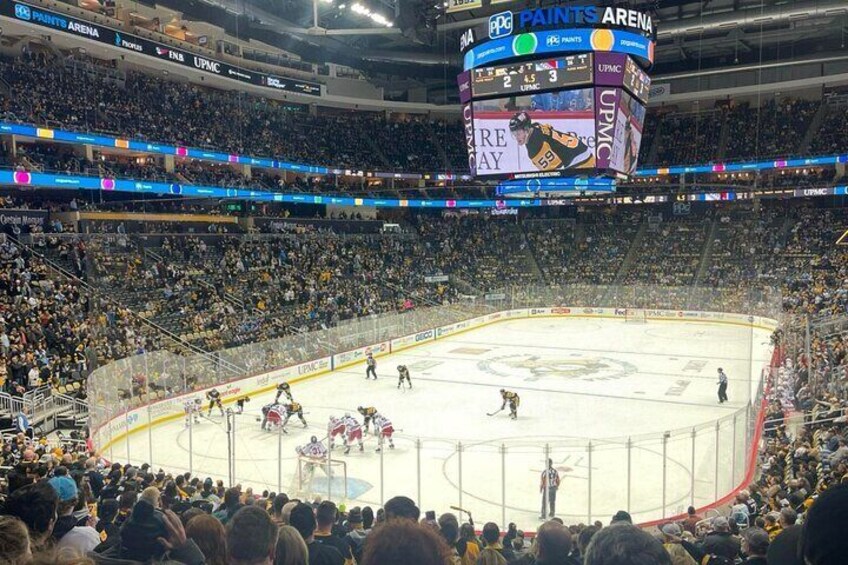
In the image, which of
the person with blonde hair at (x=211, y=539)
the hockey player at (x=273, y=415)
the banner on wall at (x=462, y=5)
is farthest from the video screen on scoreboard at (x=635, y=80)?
the person with blonde hair at (x=211, y=539)

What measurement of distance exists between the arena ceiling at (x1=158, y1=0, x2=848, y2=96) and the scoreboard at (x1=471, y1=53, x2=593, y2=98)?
20.4 ft

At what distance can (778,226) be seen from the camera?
144 feet

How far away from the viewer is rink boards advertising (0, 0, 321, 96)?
1045 inches

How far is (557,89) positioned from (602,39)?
6.42ft

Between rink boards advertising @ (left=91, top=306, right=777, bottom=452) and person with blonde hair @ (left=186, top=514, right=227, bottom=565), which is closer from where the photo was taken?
person with blonde hair @ (left=186, top=514, right=227, bottom=565)

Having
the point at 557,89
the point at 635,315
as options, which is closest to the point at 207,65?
the point at 557,89

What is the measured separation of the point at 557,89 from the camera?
70.3 feet

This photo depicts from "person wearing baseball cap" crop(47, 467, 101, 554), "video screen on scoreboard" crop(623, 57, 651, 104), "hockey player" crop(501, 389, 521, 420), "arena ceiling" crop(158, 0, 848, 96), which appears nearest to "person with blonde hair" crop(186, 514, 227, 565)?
"person wearing baseball cap" crop(47, 467, 101, 554)

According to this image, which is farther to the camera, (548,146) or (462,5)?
(462,5)

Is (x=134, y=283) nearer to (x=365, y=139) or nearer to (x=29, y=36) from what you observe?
(x=29, y=36)

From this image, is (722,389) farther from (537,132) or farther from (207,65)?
(207,65)

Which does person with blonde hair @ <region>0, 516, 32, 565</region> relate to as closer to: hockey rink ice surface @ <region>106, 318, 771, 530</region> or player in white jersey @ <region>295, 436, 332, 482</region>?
hockey rink ice surface @ <region>106, 318, 771, 530</region>

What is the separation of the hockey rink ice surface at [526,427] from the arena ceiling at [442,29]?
44.5 feet

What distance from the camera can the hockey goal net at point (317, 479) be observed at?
1162 centimetres
